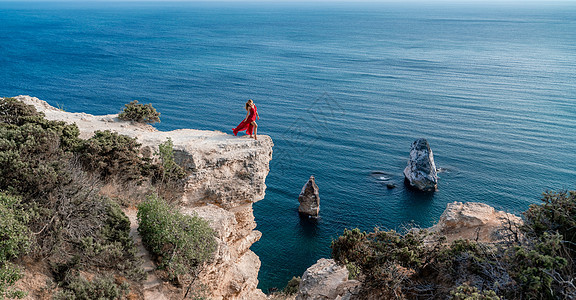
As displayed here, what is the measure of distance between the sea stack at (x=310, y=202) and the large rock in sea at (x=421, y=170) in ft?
43.8

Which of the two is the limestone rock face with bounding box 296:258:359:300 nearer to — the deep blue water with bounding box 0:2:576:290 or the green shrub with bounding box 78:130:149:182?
the green shrub with bounding box 78:130:149:182

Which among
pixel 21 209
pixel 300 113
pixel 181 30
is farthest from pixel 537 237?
pixel 181 30

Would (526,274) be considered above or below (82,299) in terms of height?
above

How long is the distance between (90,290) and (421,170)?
1685 inches

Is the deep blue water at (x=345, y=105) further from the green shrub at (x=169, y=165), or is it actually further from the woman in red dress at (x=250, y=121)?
the green shrub at (x=169, y=165)

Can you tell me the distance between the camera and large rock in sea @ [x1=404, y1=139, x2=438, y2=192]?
49.0m

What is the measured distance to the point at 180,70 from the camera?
342 feet

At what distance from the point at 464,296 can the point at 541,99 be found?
3334 inches

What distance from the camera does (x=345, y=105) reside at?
7831 centimetres

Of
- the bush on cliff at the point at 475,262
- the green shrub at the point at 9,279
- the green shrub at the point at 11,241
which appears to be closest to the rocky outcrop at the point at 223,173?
the bush on cliff at the point at 475,262

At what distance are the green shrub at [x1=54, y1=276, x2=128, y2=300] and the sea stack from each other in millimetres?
30971

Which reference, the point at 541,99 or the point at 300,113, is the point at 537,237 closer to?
the point at 300,113

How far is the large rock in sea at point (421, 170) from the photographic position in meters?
49.0

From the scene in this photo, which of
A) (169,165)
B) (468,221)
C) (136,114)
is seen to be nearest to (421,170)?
(468,221)
